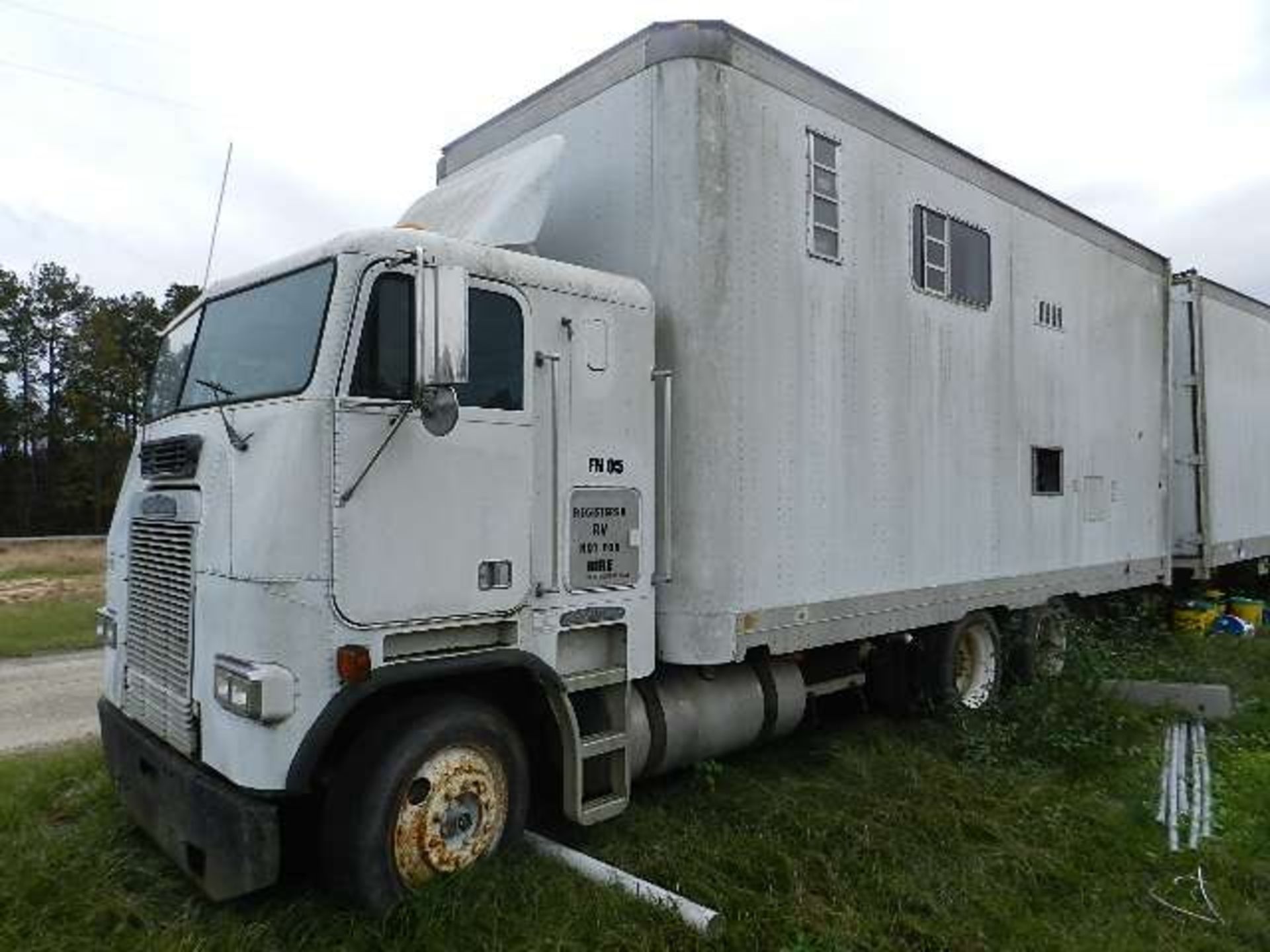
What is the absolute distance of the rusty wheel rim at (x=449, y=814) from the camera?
12.7ft

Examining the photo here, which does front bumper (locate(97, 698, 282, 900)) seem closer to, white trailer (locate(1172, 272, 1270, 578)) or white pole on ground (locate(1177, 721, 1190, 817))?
white pole on ground (locate(1177, 721, 1190, 817))

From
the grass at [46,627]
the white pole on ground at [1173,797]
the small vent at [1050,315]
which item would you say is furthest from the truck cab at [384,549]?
the grass at [46,627]

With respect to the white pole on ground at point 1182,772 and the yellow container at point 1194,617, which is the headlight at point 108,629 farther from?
the yellow container at point 1194,617

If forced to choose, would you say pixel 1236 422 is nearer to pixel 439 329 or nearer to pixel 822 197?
pixel 822 197

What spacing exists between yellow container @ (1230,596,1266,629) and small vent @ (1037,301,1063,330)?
238 inches

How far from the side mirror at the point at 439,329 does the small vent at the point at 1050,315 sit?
18.1 ft

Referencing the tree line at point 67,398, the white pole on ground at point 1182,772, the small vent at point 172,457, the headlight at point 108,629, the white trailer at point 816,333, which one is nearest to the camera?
the small vent at point 172,457

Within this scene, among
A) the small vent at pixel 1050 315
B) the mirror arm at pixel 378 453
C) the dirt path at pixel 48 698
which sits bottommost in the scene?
the dirt path at pixel 48 698

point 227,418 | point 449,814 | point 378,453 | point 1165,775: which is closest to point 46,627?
point 227,418

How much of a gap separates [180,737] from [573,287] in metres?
2.58

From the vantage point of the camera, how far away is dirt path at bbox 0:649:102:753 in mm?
7141

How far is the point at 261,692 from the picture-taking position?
3535 mm

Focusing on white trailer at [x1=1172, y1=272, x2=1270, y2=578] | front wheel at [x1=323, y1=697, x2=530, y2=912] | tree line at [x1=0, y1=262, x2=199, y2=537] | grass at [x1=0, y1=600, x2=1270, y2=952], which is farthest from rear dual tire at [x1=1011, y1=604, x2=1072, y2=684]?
tree line at [x1=0, y1=262, x2=199, y2=537]

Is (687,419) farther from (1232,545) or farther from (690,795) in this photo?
(1232,545)
